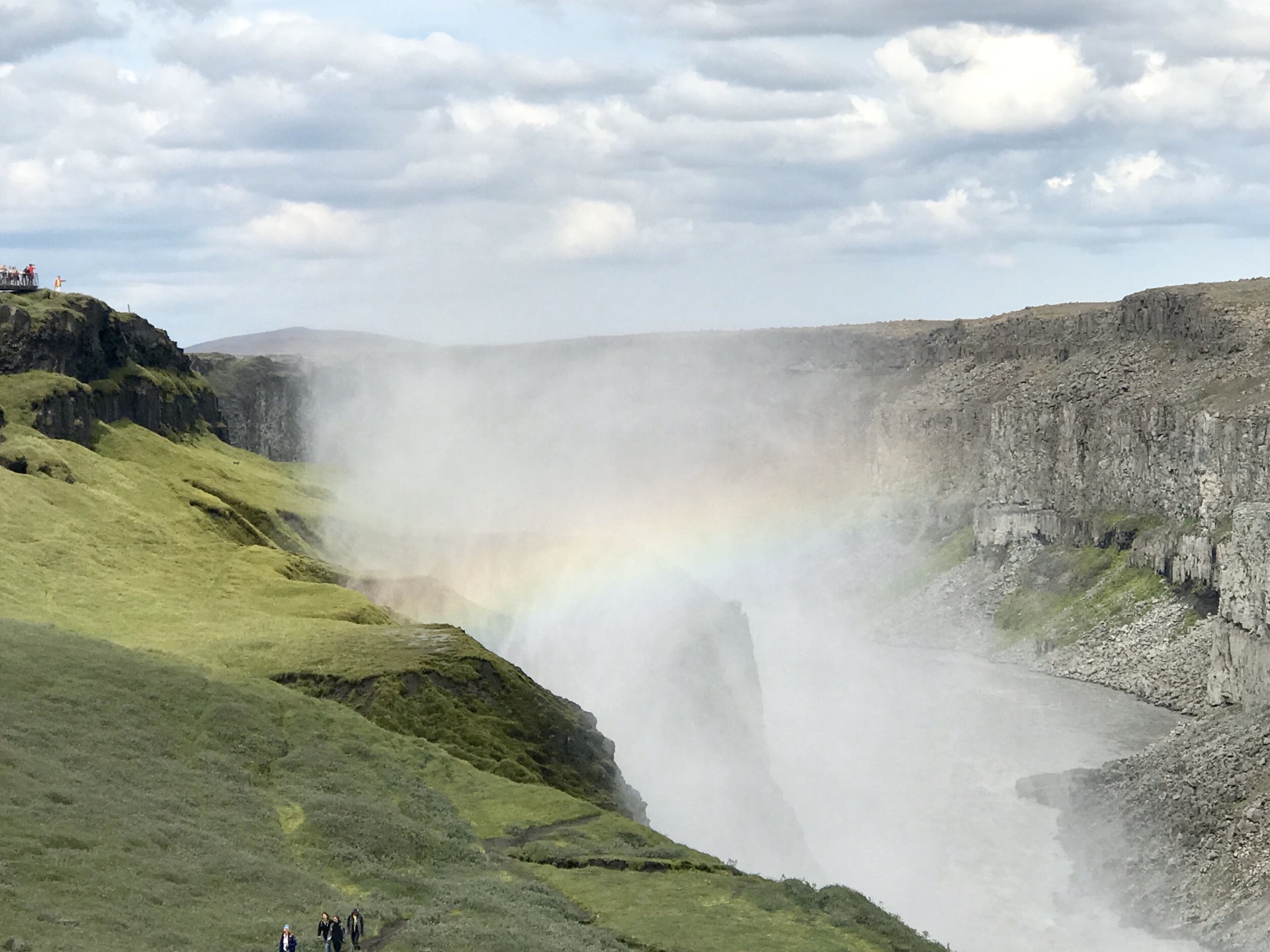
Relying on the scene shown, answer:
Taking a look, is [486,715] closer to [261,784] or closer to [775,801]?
[261,784]

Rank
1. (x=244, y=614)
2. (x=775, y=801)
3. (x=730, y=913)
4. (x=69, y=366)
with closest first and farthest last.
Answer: (x=730, y=913)
(x=244, y=614)
(x=775, y=801)
(x=69, y=366)

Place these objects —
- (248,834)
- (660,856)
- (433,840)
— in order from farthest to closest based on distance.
A: (660,856), (433,840), (248,834)

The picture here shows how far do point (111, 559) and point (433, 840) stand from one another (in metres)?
58.2

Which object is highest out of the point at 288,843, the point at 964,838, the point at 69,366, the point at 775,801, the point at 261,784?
the point at 69,366

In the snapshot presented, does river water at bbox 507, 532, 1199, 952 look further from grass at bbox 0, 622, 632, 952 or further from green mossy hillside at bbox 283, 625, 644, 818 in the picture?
grass at bbox 0, 622, 632, 952

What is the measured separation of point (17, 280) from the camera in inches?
7638

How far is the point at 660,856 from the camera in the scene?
87750 mm

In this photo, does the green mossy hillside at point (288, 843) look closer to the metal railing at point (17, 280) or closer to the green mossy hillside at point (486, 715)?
the green mossy hillside at point (486, 715)

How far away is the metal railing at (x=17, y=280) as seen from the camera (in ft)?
632

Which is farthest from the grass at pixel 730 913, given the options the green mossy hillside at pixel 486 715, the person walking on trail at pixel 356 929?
the green mossy hillside at pixel 486 715

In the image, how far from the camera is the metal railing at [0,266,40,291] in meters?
192

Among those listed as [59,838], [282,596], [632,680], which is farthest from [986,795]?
[59,838]

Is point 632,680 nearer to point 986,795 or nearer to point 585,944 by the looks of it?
point 986,795

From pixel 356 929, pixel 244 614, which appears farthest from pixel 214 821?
pixel 244 614
